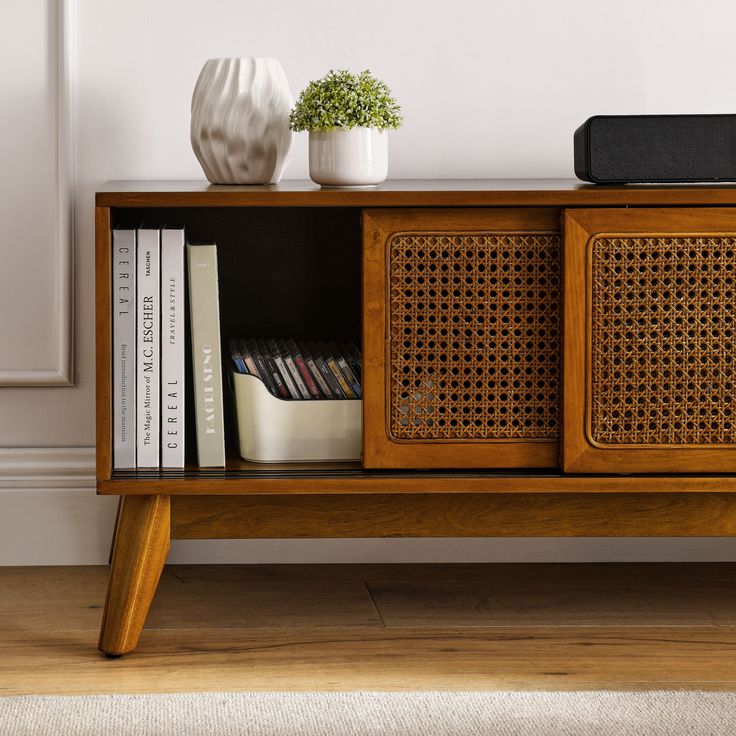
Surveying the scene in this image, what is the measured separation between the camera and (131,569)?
97cm

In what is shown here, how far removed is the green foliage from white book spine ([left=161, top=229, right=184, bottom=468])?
0.19 meters

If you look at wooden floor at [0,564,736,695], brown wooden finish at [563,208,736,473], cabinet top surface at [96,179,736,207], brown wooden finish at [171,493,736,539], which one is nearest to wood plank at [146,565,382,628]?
wooden floor at [0,564,736,695]

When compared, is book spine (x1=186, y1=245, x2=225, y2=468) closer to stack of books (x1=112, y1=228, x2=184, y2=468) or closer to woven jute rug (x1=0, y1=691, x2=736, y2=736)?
stack of books (x1=112, y1=228, x2=184, y2=468)

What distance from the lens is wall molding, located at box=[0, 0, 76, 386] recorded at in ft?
4.08

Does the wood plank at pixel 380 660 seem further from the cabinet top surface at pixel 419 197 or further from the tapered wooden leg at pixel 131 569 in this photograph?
the cabinet top surface at pixel 419 197

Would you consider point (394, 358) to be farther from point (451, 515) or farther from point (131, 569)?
point (131, 569)

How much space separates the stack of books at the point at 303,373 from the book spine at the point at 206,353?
0.16 ft

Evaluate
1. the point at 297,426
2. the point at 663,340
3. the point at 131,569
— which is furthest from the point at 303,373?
the point at 663,340

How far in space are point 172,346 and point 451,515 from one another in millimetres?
342

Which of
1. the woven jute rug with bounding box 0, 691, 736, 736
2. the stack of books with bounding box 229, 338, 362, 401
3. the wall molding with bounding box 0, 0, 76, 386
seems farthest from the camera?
the wall molding with bounding box 0, 0, 76, 386

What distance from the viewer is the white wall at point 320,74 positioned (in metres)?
1.26

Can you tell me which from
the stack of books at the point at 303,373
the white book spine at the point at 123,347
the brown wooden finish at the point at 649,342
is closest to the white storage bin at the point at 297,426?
the stack of books at the point at 303,373

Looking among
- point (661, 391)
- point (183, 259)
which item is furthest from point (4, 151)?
point (661, 391)

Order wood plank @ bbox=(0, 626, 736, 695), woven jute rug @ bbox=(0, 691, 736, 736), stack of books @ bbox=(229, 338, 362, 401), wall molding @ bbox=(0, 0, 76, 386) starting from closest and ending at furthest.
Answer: woven jute rug @ bbox=(0, 691, 736, 736) → wood plank @ bbox=(0, 626, 736, 695) → stack of books @ bbox=(229, 338, 362, 401) → wall molding @ bbox=(0, 0, 76, 386)
